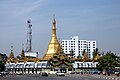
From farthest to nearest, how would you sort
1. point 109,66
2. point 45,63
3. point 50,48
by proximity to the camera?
1. point 50,48
2. point 45,63
3. point 109,66

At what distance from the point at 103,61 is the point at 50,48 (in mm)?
35995

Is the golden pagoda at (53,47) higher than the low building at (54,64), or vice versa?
the golden pagoda at (53,47)

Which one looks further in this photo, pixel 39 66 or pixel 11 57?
pixel 11 57

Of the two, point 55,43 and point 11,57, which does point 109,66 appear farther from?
point 11,57

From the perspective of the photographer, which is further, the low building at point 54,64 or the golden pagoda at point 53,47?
the golden pagoda at point 53,47

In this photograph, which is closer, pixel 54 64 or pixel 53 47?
pixel 54 64

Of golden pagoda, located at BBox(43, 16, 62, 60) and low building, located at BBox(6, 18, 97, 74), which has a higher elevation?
golden pagoda, located at BBox(43, 16, 62, 60)

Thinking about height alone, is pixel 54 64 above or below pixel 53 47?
below

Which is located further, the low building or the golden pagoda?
the golden pagoda

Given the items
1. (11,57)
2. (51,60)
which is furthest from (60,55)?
(11,57)

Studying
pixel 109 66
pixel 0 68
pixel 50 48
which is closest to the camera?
pixel 109 66

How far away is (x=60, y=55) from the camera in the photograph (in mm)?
108438

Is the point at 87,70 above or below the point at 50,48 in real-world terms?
below

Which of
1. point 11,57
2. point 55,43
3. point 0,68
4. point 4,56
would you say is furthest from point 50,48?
point 4,56
